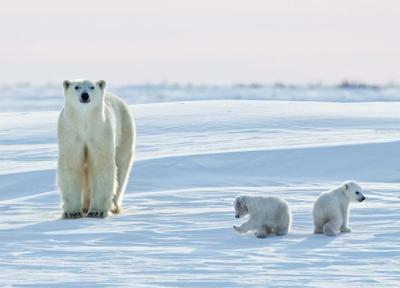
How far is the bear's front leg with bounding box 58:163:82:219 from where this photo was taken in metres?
9.30

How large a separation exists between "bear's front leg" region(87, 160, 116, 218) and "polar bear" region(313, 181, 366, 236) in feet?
6.34

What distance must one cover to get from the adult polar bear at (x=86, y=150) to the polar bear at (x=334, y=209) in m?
1.96

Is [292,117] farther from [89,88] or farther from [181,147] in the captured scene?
[89,88]

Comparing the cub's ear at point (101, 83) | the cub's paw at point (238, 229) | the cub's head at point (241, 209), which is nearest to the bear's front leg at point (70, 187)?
the cub's ear at point (101, 83)

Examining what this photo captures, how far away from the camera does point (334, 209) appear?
8172 mm

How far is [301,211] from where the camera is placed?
921cm

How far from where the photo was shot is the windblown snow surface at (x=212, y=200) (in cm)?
656

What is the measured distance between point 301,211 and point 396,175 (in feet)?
8.88

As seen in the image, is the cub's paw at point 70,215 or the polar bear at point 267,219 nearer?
the polar bear at point 267,219

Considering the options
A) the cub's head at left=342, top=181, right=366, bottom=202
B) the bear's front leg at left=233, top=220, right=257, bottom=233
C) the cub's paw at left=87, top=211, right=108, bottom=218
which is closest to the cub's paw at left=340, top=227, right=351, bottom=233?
the cub's head at left=342, top=181, right=366, bottom=202

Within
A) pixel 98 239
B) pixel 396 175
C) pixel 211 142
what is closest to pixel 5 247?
pixel 98 239

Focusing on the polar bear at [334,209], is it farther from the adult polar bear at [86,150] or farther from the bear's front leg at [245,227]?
the adult polar bear at [86,150]

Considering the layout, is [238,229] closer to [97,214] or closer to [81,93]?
[97,214]

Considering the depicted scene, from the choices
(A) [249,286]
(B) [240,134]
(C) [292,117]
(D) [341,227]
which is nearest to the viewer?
(A) [249,286]
